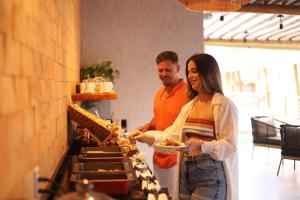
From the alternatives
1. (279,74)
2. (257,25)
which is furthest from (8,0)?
(279,74)

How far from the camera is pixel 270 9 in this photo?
22.0 feet

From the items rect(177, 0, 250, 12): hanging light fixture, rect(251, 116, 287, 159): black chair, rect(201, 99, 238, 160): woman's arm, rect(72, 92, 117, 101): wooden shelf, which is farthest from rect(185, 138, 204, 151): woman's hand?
rect(251, 116, 287, 159): black chair

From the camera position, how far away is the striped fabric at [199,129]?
2498mm

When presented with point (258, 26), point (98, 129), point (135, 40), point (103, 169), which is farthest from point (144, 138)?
point (258, 26)

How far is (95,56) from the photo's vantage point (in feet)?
16.9

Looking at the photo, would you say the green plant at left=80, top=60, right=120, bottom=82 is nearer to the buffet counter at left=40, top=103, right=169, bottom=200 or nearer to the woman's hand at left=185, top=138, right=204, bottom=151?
the buffet counter at left=40, top=103, right=169, bottom=200

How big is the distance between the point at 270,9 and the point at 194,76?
15.3ft

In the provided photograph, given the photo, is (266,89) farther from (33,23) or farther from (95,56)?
(33,23)

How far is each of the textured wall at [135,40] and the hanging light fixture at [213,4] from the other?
4.76 ft

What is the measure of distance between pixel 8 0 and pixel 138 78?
418cm

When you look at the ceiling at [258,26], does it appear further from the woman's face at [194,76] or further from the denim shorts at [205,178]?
the denim shorts at [205,178]

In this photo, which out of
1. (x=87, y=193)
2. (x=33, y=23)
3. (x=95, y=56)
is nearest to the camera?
(x=87, y=193)

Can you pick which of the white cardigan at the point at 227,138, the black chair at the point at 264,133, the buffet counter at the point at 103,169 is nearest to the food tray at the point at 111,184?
the buffet counter at the point at 103,169

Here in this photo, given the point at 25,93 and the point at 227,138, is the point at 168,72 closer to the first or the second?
the point at 227,138
